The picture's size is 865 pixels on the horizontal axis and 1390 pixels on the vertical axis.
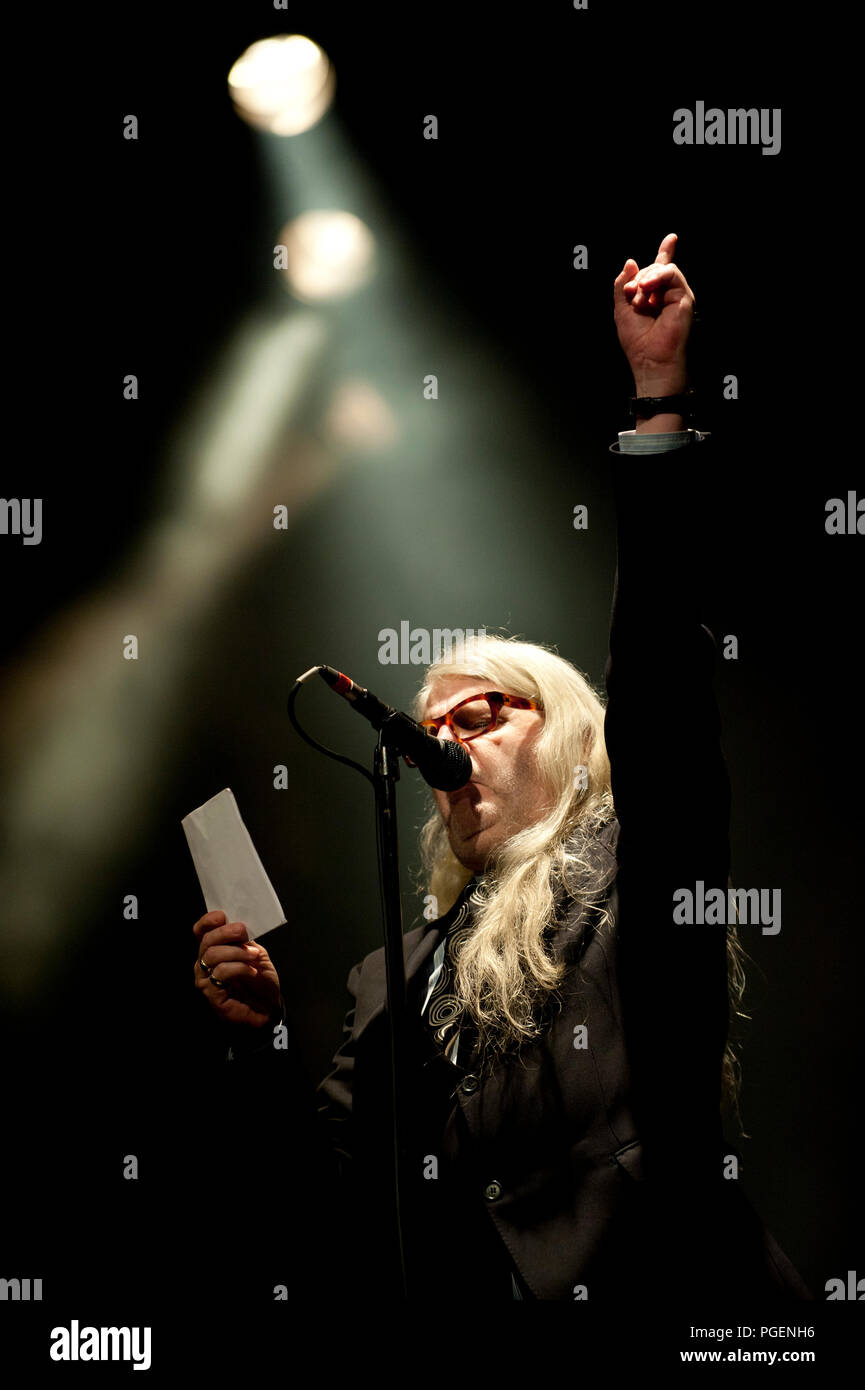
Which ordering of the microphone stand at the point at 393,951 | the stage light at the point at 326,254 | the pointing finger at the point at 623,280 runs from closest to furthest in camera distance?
the microphone stand at the point at 393,951
the pointing finger at the point at 623,280
the stage light at the point at 326,254

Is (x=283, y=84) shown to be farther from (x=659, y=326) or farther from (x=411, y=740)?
(x=411, y=740)

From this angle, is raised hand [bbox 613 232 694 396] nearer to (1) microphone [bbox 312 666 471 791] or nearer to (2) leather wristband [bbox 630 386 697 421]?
(2) leather wristband [bbox 630 386 697 421]

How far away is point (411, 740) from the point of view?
4.65 ft

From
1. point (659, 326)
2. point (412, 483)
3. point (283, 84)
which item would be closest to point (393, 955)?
point (659, 326)

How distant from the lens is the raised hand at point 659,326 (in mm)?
1395

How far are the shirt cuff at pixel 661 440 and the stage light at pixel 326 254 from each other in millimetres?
1302

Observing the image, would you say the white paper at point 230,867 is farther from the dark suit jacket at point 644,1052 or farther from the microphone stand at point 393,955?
the dark suit jacket at point 644,1052

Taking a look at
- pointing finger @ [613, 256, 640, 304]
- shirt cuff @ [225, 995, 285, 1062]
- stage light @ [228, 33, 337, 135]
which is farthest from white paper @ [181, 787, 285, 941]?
stage light @ [228, 33, 337, 135]

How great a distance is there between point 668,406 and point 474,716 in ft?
2.75

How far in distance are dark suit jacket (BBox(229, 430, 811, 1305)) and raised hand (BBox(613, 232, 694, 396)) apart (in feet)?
0.42

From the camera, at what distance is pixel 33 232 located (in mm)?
2377

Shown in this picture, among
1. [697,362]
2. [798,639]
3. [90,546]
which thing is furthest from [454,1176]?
[697,362]

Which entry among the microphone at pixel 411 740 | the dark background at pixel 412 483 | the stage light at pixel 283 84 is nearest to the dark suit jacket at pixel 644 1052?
the microphone at pixel 411 740
